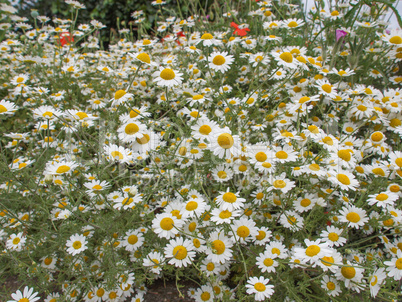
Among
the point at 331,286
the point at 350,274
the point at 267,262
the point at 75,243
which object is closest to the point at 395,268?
the point at 350,274

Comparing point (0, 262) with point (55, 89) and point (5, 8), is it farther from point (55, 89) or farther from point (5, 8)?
point (5, 8)

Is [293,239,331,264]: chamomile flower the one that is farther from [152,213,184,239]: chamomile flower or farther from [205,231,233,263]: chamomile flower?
[152,213,184,239]: chamomile flower

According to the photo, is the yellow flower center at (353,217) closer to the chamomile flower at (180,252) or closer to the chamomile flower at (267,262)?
the chamomile flower at (267,262)

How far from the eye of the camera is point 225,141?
161 centimetres

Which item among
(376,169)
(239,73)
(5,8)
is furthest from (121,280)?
(5,8)

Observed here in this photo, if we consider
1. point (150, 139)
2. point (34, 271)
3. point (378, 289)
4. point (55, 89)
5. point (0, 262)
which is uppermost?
point (150, 139)

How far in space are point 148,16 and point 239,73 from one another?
500 centimetres

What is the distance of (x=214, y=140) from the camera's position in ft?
5.48

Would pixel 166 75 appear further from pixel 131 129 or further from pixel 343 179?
pixel 343 179

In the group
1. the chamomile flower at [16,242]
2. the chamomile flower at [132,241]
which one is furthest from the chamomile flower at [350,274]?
the chamomile flower at [16,242]

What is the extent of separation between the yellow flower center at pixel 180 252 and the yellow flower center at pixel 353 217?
965 millimetres

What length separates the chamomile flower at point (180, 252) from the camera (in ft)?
5.06

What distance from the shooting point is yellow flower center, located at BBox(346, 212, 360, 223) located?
1.63 meters

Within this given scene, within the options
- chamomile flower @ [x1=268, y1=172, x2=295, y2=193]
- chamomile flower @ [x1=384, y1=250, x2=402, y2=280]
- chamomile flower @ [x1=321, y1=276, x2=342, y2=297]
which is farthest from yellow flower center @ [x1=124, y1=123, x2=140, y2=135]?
chamomile flower @ [x1=384, y1=250, x2=402, y2=280]
